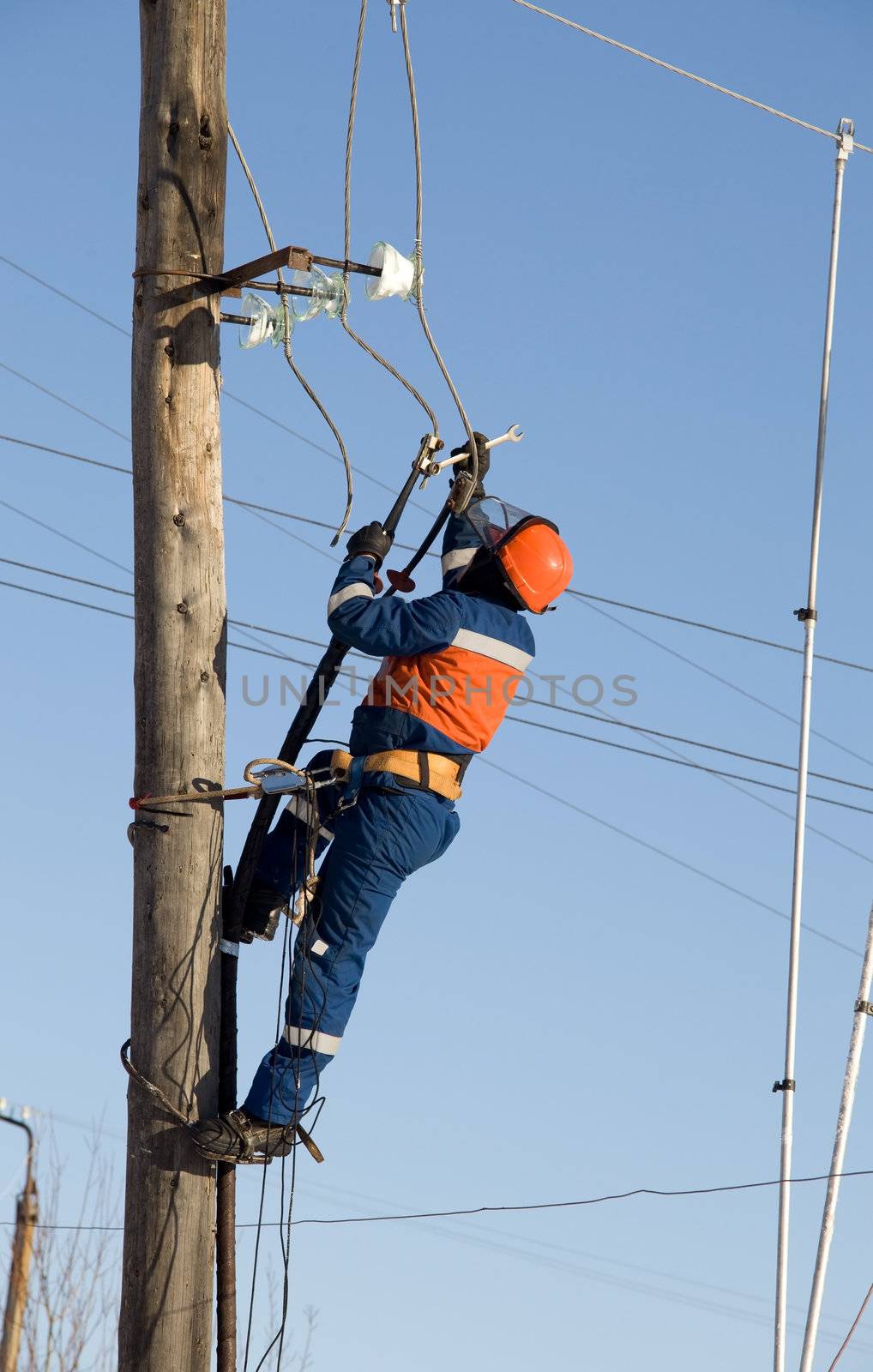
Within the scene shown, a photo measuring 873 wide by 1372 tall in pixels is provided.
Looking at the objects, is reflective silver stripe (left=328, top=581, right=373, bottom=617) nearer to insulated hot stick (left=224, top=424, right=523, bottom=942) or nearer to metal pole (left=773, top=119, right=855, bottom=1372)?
insulated hot stick (left=224, top=424, right=523, bottom=942)

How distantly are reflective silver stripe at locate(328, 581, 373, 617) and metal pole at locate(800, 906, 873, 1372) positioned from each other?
2.99 m

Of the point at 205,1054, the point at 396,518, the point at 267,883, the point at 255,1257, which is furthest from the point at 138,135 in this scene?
the point at 255,1257

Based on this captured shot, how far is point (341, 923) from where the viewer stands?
5.96 metres

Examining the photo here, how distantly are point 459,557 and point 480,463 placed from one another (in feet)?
1.09

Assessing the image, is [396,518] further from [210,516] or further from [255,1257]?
[255,1257]

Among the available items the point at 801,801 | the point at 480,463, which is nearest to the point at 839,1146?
the point at 801,801

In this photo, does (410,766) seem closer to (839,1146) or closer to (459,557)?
(459,557)

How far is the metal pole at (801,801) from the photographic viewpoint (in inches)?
281

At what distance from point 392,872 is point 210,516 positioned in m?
1.29

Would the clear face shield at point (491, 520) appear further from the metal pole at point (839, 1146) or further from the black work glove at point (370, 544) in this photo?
the metal pole at point (839, 1146)

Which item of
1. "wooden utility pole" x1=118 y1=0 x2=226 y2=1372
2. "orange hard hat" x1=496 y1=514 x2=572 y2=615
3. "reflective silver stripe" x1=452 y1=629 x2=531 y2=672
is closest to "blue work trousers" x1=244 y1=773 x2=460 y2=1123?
"wooden utility pole" x1=118 y1=0 x2=226 y2=1372

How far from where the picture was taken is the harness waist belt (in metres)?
6.06

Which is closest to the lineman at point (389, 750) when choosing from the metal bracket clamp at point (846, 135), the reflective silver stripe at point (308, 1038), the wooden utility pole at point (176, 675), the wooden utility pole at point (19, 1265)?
the reflective silver stripe at point (308, 1038)

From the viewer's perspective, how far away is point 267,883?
242 inches
